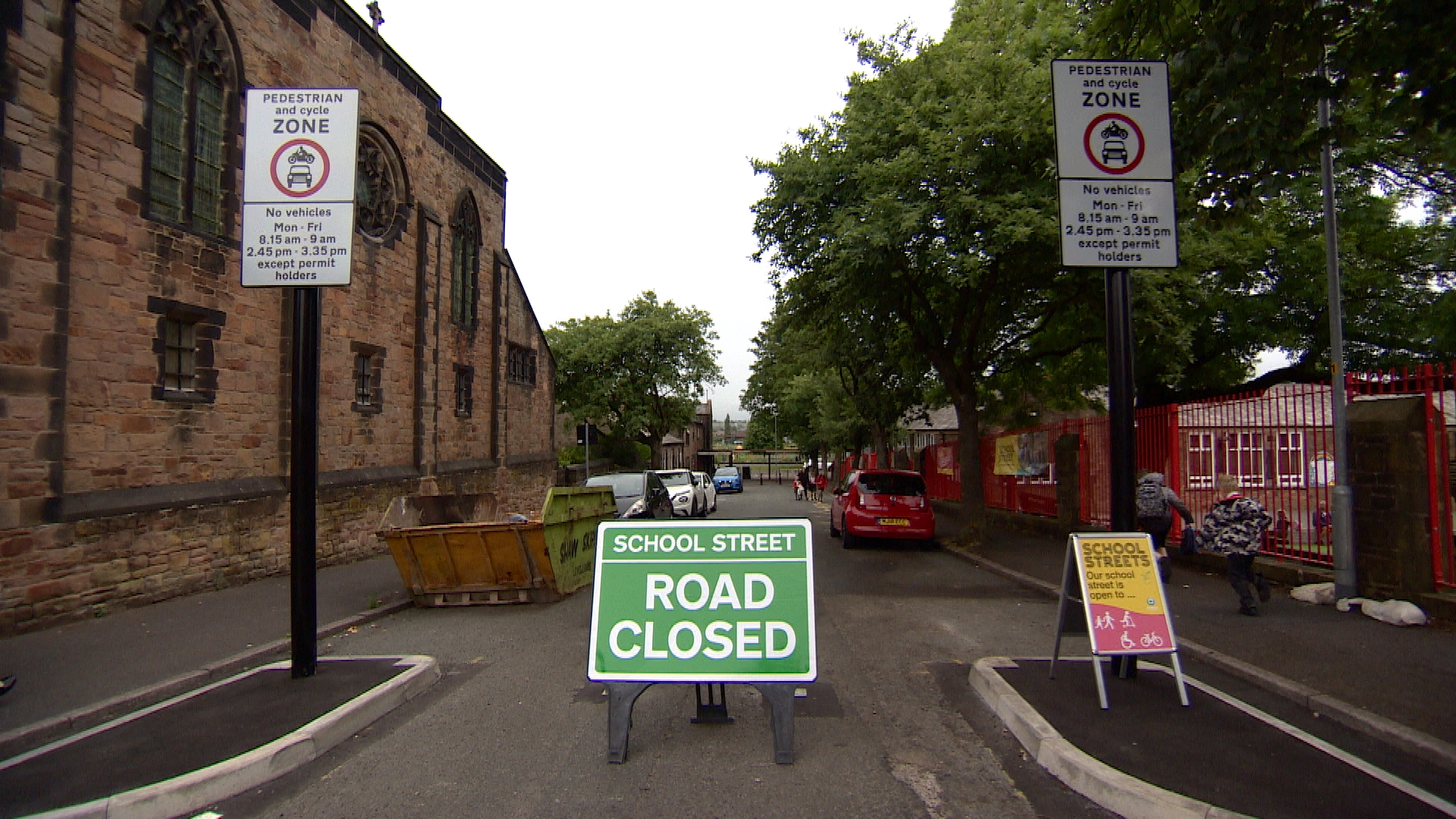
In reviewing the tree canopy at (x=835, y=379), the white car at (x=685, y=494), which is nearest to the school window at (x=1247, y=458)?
the tree canopy at (x=835, y=379)

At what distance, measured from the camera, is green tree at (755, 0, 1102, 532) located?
39.2ft

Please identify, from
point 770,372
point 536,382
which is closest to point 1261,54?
point 536,382

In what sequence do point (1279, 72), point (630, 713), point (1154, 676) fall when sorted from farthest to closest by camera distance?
point (1279, 72) → point (1154, 676) → point (630, 713)

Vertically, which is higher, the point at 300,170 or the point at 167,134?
the point at 167,134

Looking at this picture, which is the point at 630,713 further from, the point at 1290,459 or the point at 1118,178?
the point at 1290,459

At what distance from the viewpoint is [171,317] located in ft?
33.5

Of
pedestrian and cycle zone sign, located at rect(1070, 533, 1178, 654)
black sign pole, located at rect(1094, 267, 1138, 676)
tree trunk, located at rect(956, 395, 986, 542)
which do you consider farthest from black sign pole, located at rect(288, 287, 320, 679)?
tree trunk, located at rect(956, 395, 986, 542)

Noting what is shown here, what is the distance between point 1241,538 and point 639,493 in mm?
10986

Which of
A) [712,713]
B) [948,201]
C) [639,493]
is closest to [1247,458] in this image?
[948,201]

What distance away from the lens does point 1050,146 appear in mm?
12156

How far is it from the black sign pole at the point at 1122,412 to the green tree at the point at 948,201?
571cm

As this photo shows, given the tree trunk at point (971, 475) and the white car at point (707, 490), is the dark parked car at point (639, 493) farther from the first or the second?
the white car at point (707, 490)

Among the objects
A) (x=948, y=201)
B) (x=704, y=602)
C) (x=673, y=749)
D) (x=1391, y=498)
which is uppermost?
(x=948, y=201)

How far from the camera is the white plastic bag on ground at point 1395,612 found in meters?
7.17
